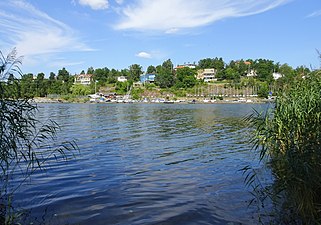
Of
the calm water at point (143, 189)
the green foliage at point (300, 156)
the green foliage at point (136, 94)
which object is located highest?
the green foliage at point (136, 94)

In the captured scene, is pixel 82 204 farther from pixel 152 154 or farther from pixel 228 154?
pixel 228 154

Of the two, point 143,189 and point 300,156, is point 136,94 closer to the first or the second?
point 143,189

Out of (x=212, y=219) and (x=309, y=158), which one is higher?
(x=309, y=158)

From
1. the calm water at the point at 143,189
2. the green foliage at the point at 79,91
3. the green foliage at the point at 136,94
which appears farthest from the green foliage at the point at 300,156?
the green foliage at the point at 79,91

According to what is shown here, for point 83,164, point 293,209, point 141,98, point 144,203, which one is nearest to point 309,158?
point 293,209

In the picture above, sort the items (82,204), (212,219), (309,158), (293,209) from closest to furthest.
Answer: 1. (309,158)
2. (293,209)
3. (212,219)
4. (82,204)

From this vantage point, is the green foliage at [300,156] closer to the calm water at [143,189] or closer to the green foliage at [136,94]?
the calm water at [143,189]

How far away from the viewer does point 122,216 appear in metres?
9.05

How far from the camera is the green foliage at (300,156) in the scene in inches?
287

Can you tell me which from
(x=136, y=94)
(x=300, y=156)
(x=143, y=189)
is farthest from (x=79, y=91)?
(x=300, y=156)

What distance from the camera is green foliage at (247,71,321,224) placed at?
7.29 meters

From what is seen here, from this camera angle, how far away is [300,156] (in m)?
7.56

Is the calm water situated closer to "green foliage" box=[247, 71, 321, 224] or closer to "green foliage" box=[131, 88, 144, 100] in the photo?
"green foliage" box=[247, 71, 321, 224]

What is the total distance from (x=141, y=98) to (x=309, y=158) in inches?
7183
